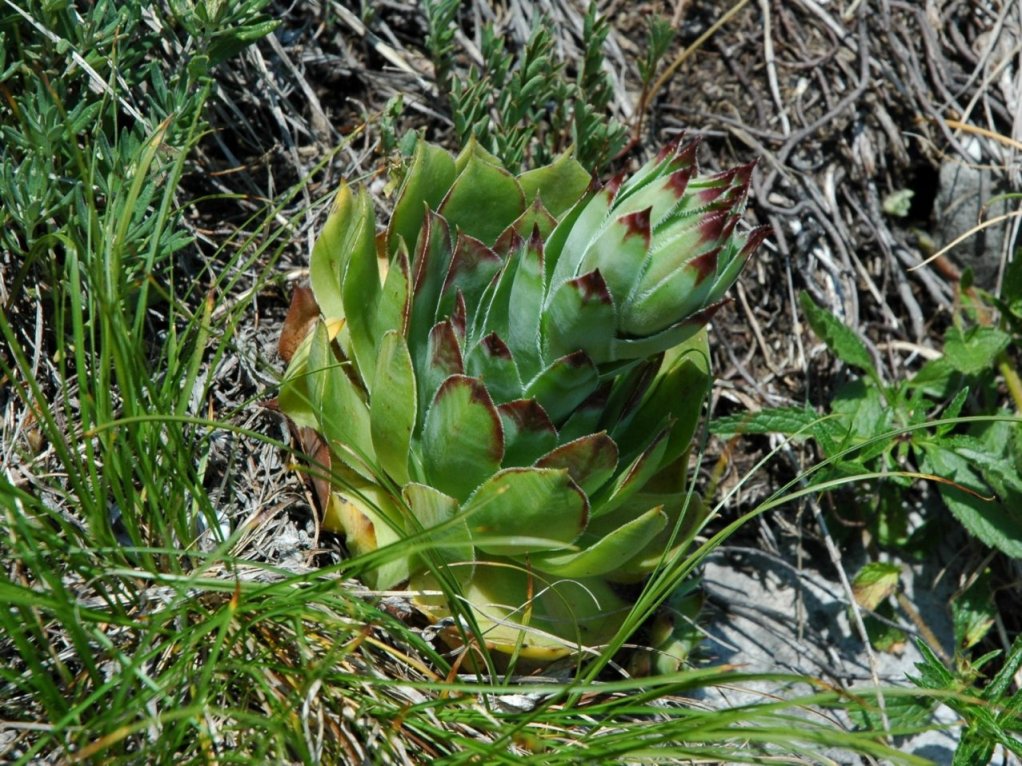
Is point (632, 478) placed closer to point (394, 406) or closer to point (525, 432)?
point (525, 432)

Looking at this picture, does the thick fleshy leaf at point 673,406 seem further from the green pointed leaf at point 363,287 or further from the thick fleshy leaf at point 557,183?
the green pointed leaf at point 363,287

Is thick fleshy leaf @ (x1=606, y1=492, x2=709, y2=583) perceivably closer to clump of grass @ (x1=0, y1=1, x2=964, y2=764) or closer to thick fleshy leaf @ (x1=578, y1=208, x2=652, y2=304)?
clump of grass @ (x1=0, y1=1, x2=964, y2=764)

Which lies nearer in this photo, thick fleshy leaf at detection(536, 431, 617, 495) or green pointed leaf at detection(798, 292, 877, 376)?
thick fleshy leaf at detection(536, 431, 617, 495)

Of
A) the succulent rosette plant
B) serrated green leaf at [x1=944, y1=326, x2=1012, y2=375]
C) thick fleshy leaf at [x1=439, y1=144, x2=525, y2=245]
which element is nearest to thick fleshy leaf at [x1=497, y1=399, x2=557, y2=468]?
the succulent rosette plant

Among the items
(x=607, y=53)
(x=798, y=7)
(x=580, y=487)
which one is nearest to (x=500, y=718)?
(x=580, y=487)

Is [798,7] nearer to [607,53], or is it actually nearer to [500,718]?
[607,53]

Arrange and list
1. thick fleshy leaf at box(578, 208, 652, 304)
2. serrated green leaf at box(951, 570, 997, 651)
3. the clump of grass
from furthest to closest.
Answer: serrated green leaf at box(951, 570, 997, 651), thick fleshy leaf at box(578, 208, 652, 304), the clump of grass

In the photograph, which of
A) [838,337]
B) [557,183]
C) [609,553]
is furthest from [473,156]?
[838,337]

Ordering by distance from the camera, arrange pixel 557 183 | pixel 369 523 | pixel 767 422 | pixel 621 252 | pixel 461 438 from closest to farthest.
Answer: pixel 621 252 < pixel 461 438 < pixel 369 523 < pixel 557 183 < pixel 767 422

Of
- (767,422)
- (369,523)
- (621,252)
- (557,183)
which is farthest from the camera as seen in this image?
(767,422)

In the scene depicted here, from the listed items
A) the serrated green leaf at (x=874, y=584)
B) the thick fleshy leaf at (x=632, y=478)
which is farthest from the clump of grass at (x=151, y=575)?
the serrated green leaf at (x=874, y=584)
